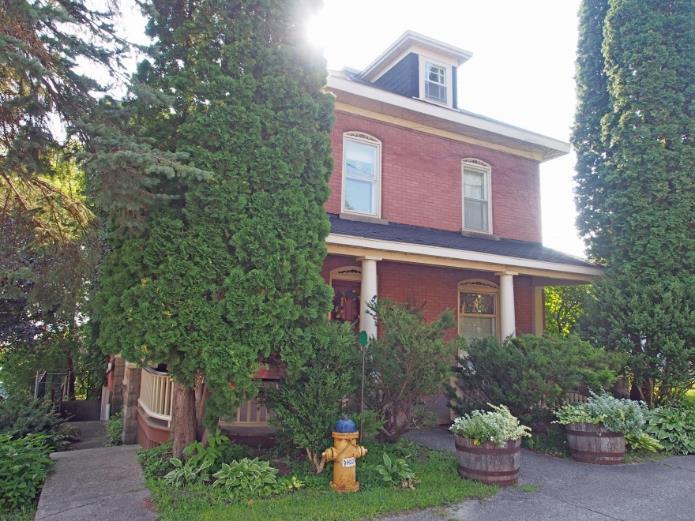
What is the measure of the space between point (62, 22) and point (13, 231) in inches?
119

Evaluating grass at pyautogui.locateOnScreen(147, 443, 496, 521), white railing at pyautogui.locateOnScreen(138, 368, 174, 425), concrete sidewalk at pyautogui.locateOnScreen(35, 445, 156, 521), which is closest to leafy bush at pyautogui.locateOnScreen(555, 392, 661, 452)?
grass at pyautogui.locateOnScreen(147, 443, 496, 521)

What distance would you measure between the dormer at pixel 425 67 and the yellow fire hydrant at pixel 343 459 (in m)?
8.55

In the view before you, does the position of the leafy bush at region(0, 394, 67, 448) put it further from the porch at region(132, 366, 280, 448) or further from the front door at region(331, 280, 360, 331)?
the front door at region(331, 280, 360, 331)

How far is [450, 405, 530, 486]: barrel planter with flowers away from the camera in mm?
5594

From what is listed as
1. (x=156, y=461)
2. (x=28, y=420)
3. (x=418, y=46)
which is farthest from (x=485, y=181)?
(x=28, y=420)

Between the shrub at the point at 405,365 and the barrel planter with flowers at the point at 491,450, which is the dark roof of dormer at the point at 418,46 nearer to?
the shrub at the point at 405,365

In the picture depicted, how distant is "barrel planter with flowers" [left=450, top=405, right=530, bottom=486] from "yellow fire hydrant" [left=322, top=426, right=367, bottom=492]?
1.30m

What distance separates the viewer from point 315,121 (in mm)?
6250

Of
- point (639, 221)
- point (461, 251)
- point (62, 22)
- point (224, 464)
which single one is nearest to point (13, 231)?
point (62, 22)

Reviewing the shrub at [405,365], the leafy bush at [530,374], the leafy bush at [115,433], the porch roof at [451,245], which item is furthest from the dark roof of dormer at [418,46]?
the leafy bush at [115,433]

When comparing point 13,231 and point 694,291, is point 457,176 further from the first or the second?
point 13,231

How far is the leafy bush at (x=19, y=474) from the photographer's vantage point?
5543 mm

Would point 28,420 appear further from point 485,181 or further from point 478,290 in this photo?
point 485,181

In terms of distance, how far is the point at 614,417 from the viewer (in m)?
6.76
